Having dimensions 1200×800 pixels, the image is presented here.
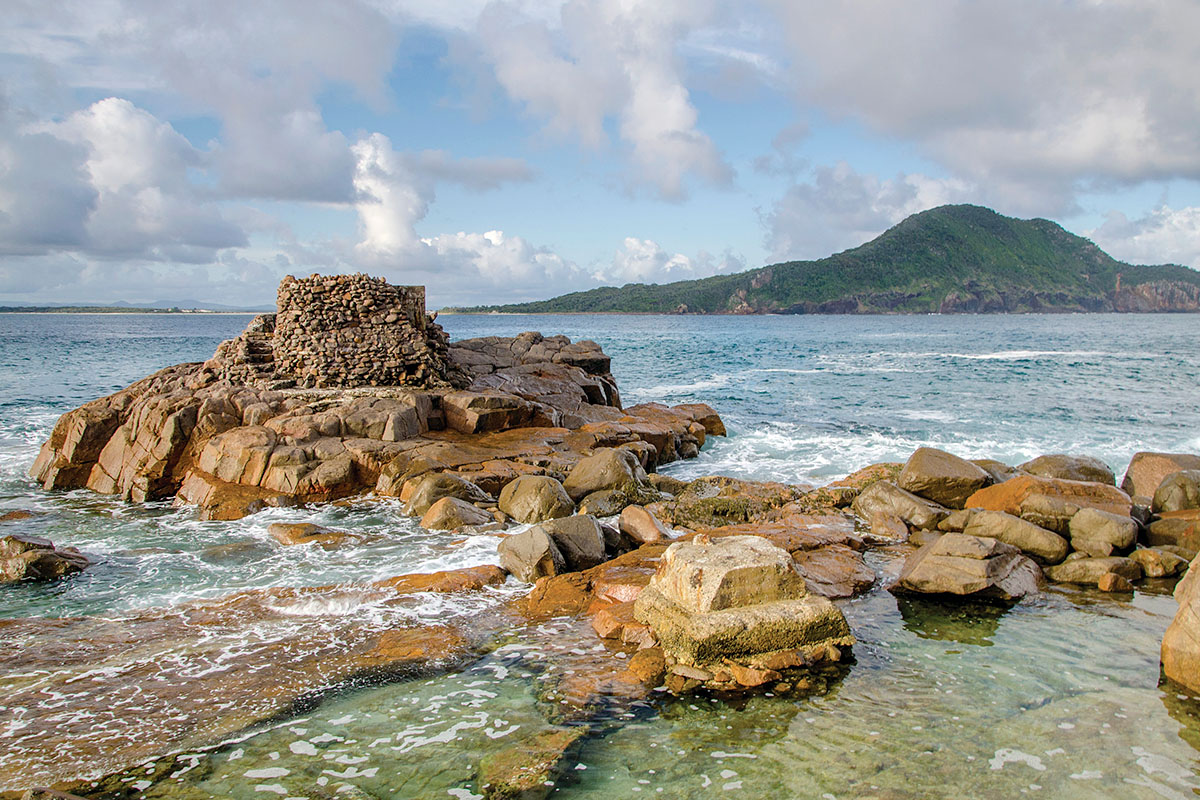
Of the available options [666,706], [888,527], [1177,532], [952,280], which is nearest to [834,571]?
[888,527]

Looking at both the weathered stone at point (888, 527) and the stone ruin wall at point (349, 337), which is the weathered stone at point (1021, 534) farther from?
the stone ruin wall at point (349, 337)

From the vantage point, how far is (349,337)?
20094 millimetres

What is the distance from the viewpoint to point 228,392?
1836 cm

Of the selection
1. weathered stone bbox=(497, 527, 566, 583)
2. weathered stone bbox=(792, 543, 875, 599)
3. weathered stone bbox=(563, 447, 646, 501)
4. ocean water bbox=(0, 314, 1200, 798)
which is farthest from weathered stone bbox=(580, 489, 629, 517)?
weathered stone bbox=(792, 543, 875, 599)

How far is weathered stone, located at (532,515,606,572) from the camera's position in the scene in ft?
36.2

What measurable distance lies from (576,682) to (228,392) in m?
14.9

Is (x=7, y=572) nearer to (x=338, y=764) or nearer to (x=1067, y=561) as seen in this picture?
(x=338, y=764)

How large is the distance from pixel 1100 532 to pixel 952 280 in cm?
15413

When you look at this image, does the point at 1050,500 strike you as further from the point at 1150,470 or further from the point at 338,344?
the point at 338,344

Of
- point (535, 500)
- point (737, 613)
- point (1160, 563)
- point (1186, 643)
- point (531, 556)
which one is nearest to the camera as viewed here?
point (1186, 643)

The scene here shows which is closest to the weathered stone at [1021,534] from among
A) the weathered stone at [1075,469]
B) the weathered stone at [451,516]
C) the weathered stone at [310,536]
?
the weathered stone at [1075,469]

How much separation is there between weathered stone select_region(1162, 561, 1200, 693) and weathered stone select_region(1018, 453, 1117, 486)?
787cm

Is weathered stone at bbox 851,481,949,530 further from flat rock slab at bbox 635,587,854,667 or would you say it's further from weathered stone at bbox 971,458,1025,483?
flat rock slab at bbox 635,587,854,667

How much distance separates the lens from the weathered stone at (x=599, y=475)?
14.7 m
